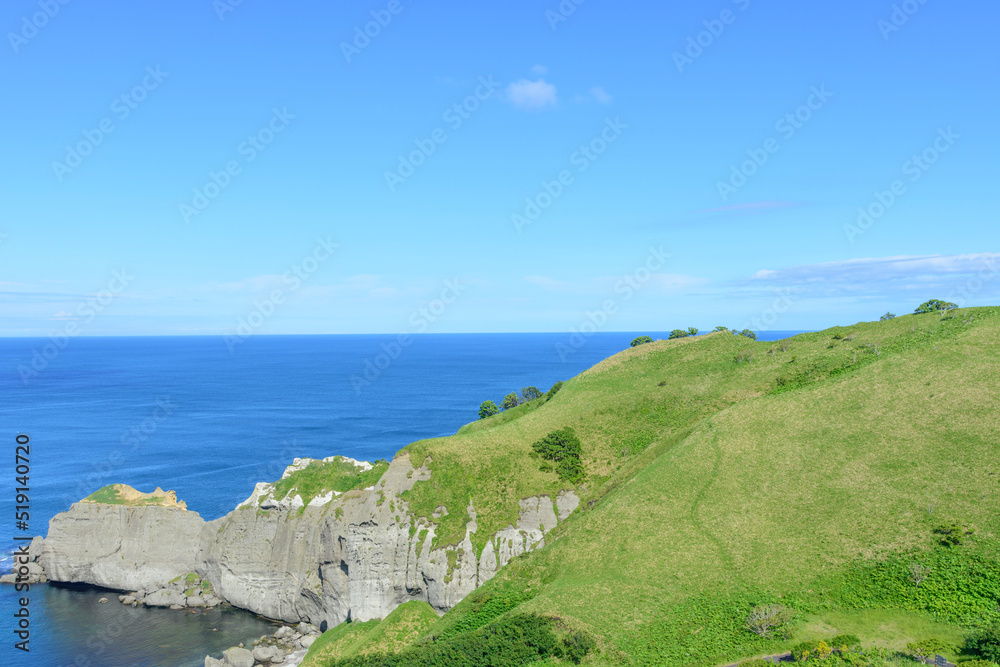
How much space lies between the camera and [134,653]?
58.5m

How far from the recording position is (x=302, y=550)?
218 ft

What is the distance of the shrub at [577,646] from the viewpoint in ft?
106

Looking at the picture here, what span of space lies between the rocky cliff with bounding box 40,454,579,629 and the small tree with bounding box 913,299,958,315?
5005 centimetres

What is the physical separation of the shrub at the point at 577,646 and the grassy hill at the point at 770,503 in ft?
1.85

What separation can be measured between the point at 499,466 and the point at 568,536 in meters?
14.6

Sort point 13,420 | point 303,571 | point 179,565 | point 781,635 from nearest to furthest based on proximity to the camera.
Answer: point 781,635 < point 303,571 < point 179,565 < point 13,420

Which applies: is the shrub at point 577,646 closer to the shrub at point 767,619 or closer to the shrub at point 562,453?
the shrub at point 767,619

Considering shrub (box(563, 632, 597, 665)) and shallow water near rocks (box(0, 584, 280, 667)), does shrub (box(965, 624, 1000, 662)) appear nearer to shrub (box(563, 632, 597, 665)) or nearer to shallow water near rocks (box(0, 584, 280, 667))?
shrub (box(563, 632, 597, 665))

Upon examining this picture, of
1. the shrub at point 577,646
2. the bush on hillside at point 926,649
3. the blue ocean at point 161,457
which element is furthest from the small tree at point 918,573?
the blue ocean at point 161,457

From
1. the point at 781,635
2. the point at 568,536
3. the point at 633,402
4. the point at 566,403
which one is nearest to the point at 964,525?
the point at 781,635

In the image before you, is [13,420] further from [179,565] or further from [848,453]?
[848,453]

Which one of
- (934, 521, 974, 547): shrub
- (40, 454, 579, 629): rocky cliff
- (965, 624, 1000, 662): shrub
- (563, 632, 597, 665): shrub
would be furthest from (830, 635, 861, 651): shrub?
(40, 454, 579, 629): rocky cliff

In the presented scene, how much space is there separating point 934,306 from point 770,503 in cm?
4743

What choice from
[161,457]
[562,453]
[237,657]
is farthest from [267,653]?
[161,457]
